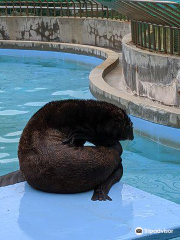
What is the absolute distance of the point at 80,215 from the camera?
4.30 m

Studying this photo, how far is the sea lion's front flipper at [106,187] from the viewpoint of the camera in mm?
4672

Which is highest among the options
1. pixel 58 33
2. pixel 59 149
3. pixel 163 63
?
pixel 59 149

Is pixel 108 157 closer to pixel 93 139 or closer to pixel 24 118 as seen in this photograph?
pixel 93 139

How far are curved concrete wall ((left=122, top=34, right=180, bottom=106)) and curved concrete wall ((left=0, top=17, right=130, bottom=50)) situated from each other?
6675 mm

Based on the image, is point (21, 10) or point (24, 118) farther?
point (21, 10)

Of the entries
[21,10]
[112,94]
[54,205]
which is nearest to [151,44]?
[112,94]

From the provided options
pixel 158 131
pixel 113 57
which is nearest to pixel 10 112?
pixel 158 131

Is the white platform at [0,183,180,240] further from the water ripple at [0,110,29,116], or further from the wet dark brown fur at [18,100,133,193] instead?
the water ripple at [0,110,29,116]

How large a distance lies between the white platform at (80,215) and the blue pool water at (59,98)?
7.43 feet

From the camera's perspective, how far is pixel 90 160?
471 centimetres

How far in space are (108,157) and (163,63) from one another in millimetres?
4900

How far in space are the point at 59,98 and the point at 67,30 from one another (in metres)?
7.51

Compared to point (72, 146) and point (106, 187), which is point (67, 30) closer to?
point (72, 146)

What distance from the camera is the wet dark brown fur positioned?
4703 millimetres
